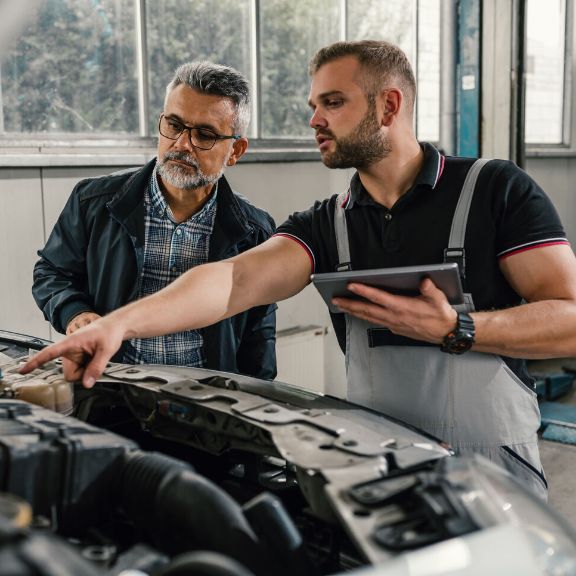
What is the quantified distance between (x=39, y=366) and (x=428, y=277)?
83 cm

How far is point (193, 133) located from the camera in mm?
2150

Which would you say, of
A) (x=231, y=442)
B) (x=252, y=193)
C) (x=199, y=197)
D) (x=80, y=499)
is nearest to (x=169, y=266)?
(x=199, y=197)

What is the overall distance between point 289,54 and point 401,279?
3.06 metres

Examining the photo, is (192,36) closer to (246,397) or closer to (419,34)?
(419,34)

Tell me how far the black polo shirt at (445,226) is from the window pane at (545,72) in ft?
15.0

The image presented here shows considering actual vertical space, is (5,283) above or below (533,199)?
below

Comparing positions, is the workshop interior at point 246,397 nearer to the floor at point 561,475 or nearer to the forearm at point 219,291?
the floor at point 561,475

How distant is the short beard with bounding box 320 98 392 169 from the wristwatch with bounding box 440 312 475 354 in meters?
0.47

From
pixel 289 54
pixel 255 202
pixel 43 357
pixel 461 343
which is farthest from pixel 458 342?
pixel 289 54

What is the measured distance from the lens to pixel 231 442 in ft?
4.46

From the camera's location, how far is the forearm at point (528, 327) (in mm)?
1520

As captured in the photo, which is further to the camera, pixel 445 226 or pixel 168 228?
pixel 168 228

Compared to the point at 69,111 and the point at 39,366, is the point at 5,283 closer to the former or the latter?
the point at 69,111

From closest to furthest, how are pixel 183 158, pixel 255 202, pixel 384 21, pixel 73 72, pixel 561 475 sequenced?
pixel 183 158 < pixel 73 72 < pixel 561 475 < pixel 255 202 < pixel 384 21
